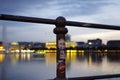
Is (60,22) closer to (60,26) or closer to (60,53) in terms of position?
(60,26)

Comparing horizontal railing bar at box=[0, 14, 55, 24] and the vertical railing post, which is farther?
the vertical railing post

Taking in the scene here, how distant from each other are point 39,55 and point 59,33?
14730 centimetres

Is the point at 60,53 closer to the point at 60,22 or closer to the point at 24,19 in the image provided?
the point at 60,22

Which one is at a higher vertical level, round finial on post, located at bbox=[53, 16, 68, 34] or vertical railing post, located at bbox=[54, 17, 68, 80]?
round finial on post, located at bbox=[53, 16, 68, 34]

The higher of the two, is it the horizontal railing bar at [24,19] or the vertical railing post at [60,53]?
the horizontal railing bar at [24,19]

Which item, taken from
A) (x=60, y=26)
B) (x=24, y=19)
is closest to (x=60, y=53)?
(x=60, y=26)

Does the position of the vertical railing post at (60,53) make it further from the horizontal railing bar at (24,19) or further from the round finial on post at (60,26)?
the horizontal railing bar at (24,19)

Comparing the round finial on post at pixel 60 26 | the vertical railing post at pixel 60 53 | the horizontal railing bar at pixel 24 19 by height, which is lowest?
the vertical railing post at pixel 60 53

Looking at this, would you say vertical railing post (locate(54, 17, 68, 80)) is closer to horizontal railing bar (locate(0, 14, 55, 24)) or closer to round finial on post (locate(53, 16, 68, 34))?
round finial on post (locate(53, 16, 68, 34))

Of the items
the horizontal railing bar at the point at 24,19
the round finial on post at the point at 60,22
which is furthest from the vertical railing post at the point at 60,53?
the horizontal railing bar at the point at 24,19

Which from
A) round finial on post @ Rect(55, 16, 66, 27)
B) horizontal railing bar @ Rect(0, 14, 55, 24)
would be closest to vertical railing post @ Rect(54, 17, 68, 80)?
round finial on post @ Rect(55, 16, 66, 27)

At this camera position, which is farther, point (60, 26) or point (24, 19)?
point (60, 26)

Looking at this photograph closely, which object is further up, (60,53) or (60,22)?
(60,22)

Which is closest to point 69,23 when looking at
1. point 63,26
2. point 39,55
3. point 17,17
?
point 63,26
